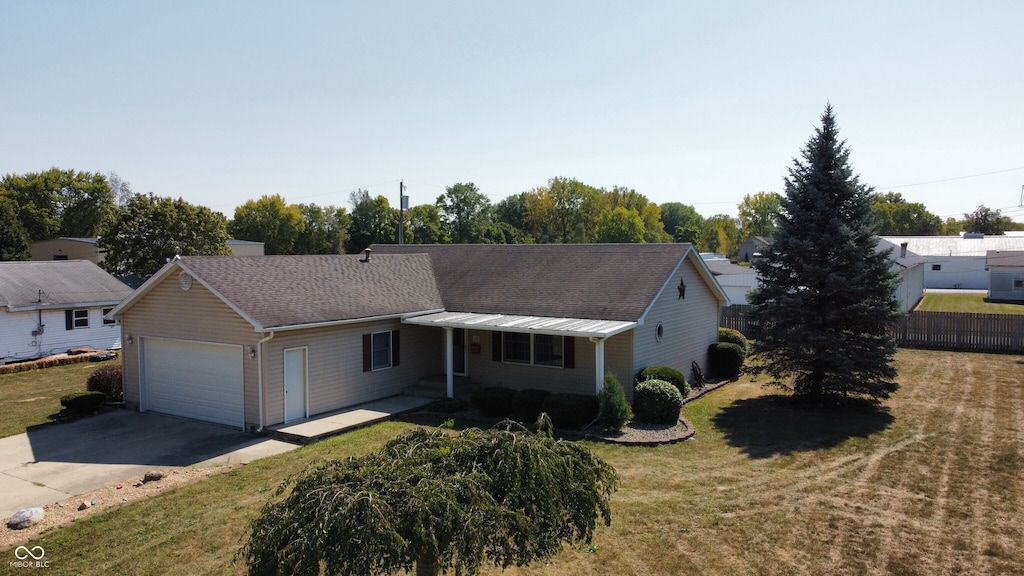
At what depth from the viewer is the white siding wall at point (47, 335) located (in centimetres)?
2543

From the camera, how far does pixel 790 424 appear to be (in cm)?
1536

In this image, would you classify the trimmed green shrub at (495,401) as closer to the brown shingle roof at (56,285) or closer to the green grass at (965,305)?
the brown shingle roof at (56,285)

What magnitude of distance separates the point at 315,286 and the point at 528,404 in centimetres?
670

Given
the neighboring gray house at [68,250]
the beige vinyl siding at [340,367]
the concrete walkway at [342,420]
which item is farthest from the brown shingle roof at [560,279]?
the neighboring gray house at [68,250]

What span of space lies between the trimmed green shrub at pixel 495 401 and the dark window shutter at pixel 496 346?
1.96m

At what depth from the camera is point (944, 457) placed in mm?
12445

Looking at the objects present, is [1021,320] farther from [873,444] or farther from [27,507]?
[27,507]

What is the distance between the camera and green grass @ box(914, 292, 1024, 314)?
1403 inches

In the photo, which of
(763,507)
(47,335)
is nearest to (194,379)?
(763,507)

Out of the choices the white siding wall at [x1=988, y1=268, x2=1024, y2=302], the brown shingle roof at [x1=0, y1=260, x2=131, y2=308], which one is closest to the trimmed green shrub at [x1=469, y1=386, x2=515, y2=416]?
the brown shingle roof at [x1=0, y1=260, x2=131, y2=308]

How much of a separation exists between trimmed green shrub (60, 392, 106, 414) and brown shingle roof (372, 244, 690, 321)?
31.7 feet

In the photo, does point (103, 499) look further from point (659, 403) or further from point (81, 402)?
point (659, 403)

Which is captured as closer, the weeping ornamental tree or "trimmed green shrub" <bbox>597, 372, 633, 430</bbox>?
the weeping ornamental tree

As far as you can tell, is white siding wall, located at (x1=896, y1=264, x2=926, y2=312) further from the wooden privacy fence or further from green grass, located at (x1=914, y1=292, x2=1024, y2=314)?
the wooden privacy fence
